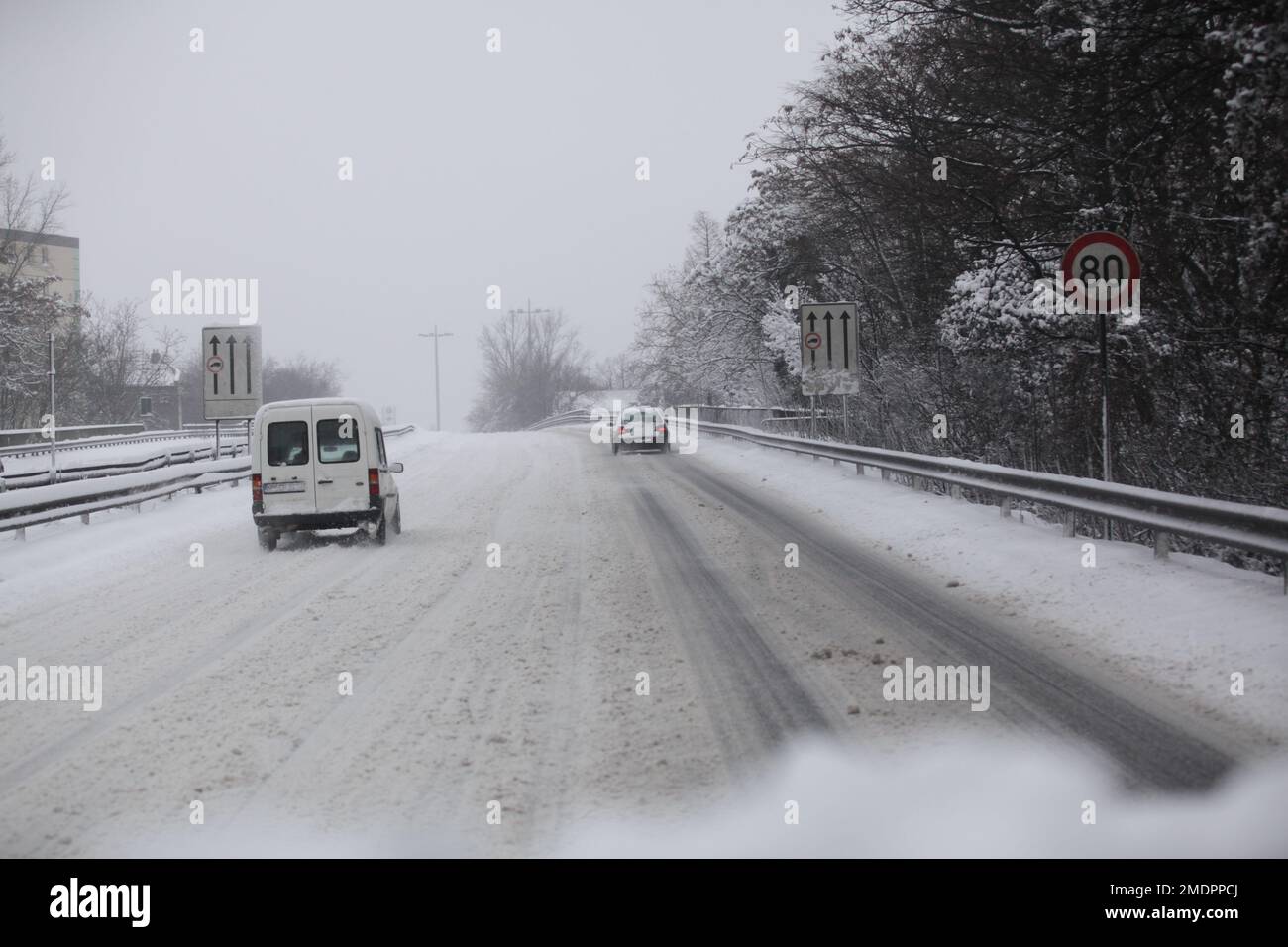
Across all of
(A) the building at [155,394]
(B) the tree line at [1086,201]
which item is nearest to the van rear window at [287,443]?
(B) the tree line at [1086,201]

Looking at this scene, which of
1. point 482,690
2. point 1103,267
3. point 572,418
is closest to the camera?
point 482,690

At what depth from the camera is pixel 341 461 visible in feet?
48.6

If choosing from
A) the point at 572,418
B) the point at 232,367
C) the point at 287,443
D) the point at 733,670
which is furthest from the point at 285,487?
the point at 572,418

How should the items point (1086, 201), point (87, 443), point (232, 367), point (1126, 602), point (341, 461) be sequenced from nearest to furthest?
point (1126, 602)
point (341, 461)
point (1086, 201)
point (232, 367)
point (87, 443)

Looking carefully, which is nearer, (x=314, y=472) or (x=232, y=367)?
(x=314, y=472)

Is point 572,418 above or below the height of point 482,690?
above

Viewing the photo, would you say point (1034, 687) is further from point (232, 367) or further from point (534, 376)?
point (534, 376)

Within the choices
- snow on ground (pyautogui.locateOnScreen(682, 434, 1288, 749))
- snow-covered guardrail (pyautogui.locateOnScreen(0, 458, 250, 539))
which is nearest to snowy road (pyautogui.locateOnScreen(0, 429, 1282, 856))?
snow on ground (pyautogui.locateOnScreen(682, 434, 1288, 749))

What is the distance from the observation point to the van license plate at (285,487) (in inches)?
578

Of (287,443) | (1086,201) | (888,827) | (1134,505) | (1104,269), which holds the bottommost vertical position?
(888,827)

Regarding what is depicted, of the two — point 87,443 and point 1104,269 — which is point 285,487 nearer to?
point 1104,269

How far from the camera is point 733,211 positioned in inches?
1727

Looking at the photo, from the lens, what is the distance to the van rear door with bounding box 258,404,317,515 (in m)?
14.7

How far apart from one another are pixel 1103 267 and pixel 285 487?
1026 centimetres
